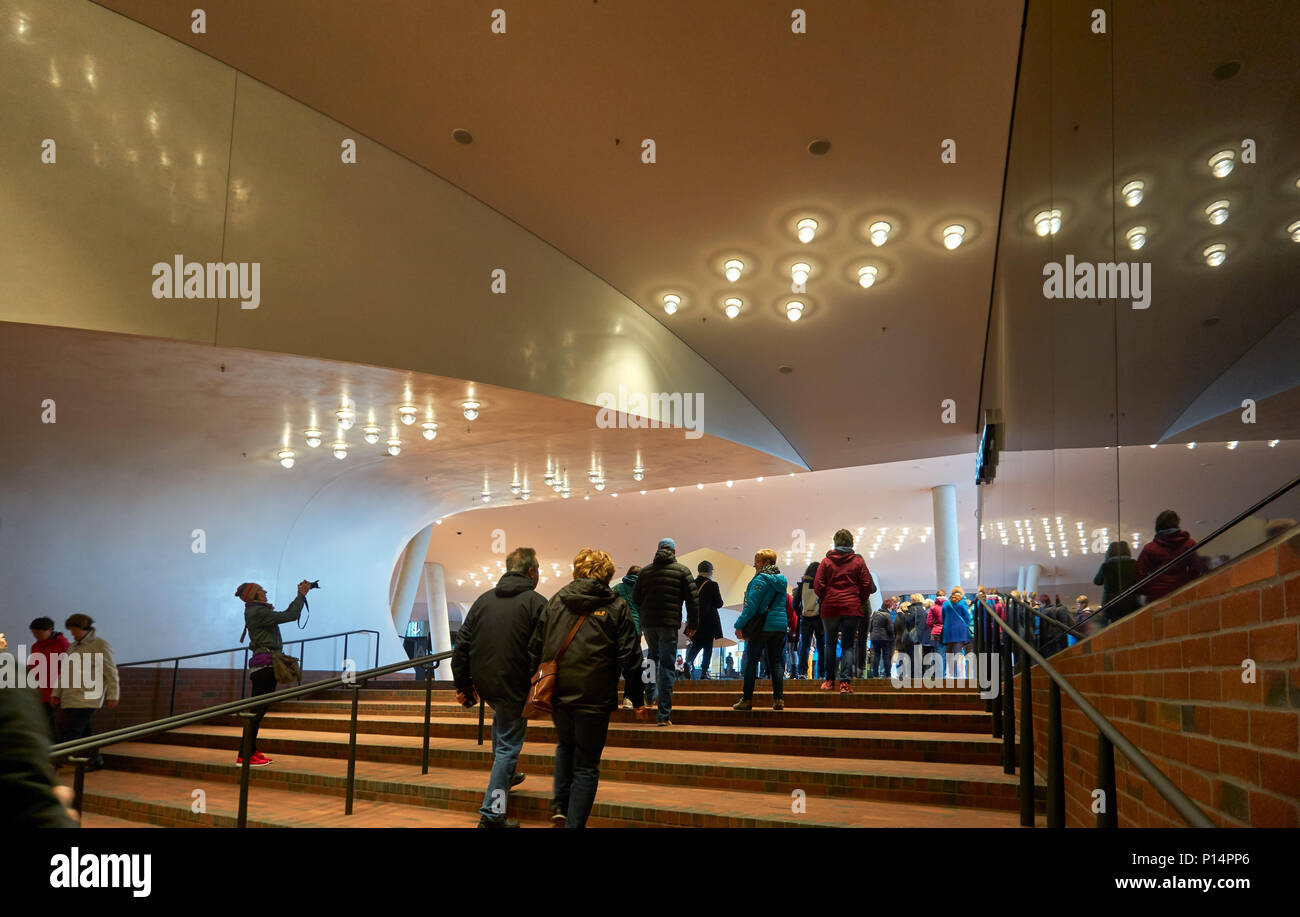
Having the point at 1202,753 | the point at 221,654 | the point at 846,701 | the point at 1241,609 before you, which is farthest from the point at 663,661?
the point at 221,654

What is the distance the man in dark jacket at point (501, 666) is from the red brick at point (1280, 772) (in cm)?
460

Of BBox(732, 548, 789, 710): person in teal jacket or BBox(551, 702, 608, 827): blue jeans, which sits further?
BBox(732, 548, 789, 710): person in teal jacket

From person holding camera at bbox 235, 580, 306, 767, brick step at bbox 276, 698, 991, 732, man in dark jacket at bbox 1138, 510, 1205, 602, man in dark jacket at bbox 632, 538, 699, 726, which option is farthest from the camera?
person holding camera at bbox 235, 580, 306, 767

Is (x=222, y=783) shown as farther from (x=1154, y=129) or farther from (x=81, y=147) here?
(x=1154, y=129)

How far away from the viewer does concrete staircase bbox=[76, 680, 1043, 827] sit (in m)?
6.02

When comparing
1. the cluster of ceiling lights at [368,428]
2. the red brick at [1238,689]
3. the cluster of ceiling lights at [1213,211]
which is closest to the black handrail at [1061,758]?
the red brick at [1238,689]

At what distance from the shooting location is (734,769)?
688 cm

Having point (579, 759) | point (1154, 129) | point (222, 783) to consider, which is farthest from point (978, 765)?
point (222, 783)

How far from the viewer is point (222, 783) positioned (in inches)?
348

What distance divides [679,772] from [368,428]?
695cm

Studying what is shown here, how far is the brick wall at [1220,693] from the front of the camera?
69.2 inches

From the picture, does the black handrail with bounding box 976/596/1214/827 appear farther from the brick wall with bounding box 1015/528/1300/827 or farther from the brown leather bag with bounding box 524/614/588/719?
the brown leather bag with bounding box 524/614/588/719

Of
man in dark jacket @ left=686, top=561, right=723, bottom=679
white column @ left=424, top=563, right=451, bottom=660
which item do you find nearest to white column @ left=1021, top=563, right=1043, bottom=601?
A: man in dark jacket @ left=686, top=561, right=723, bottom=679
